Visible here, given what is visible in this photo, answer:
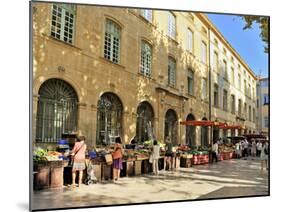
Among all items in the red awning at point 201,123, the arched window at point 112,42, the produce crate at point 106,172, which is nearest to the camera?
the produce crate at point 106,172

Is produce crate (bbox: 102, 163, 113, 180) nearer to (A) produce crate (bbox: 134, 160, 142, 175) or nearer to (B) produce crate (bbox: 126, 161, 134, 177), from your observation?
(B) produce crate (bbox: 126, 161, 134, 177)

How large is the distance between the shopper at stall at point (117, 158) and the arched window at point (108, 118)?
0.49 feet

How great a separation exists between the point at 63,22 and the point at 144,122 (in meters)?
2.80

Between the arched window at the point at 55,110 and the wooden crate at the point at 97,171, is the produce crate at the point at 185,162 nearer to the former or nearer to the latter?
the wooden crate at the point at 97,171

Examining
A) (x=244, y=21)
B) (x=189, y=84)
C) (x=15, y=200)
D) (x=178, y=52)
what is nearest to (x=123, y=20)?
(x=178, y=52)

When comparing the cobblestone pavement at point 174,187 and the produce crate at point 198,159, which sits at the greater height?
the produce crate at point 198,159

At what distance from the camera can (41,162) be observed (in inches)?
284

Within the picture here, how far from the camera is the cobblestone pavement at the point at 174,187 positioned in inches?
285

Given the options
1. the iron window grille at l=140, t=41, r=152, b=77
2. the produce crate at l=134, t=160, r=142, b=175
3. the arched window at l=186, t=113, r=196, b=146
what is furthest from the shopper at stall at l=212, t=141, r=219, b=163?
the iron window grille at l=140, t=41, r=152, b=77

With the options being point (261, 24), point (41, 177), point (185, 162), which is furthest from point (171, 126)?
point (41, 177)

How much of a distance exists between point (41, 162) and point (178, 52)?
167 inches

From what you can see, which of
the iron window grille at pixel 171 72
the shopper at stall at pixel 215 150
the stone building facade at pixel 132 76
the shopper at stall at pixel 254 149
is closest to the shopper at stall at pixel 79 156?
the stone building facade at pixel 132 76

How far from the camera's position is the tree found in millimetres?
9047
